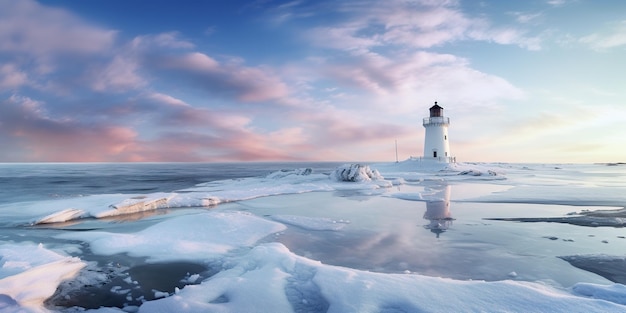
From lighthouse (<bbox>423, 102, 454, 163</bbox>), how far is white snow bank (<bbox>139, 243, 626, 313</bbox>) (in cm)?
4073

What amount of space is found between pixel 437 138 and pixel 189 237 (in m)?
40.7

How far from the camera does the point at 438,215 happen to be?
38.2 ft

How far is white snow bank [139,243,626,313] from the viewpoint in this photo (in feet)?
13.7

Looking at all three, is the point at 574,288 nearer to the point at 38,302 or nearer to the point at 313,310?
the point at 313,310

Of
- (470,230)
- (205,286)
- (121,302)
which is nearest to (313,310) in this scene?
(205,286)

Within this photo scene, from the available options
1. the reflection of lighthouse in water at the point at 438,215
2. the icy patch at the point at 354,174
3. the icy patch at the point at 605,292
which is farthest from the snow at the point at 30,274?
the icy patch at the point at 354,174

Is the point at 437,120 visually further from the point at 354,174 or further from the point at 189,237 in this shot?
the point at 189,237

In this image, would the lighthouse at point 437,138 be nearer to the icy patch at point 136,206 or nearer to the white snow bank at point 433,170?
the white snow bank at point 433,170

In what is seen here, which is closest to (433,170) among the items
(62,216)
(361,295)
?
(62,216)

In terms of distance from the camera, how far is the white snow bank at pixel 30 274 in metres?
4.57

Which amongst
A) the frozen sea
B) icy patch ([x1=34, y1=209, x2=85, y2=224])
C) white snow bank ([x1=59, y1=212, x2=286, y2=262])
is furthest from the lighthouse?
icy patch ([x1=34, y1=209, x2=85, y2=224])

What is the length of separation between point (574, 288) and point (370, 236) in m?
4.49

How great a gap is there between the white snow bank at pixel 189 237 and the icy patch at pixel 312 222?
0.74m

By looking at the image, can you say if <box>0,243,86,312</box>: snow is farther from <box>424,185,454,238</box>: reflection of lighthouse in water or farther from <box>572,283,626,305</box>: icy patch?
<box>424,185,454,238</box>: reflection of lighthouse in water
